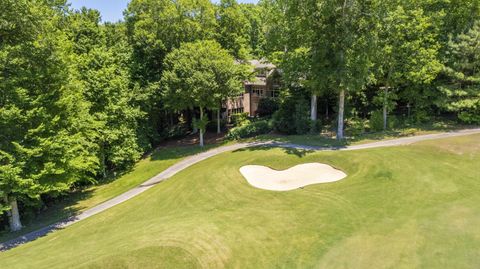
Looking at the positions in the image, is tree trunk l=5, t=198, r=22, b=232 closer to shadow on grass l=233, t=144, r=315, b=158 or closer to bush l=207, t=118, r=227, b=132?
shadow on grass l=233, t=144, r=315, b=158

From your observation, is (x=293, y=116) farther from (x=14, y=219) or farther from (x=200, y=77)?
(x=14, y=219)

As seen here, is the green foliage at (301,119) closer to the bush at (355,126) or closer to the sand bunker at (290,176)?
the bush at (355,126)

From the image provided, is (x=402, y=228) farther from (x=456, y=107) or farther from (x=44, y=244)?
(x=456, y=107)

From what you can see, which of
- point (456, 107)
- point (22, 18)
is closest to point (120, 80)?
point (22, 18)

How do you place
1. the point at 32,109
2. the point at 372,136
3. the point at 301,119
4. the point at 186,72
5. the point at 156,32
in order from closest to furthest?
the point at 32,109
the point at 372,136
the point at 186,72
the point at 301,119
the point at 156,32

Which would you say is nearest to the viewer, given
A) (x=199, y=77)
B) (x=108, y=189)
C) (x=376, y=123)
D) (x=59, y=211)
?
(x=59, y=211)

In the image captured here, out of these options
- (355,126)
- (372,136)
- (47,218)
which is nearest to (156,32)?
(47,218)
